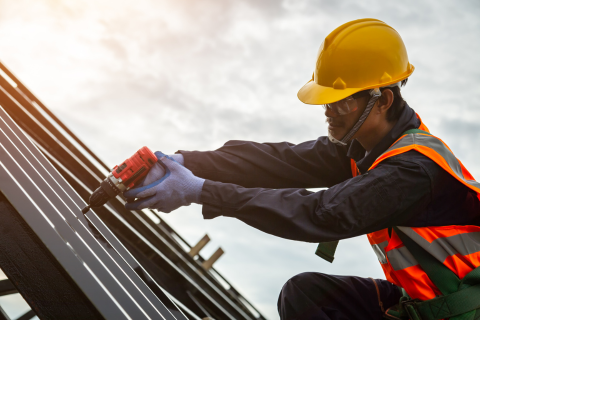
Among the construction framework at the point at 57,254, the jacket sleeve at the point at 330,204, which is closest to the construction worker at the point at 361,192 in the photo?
the jacket sleeve at the point at 330,204

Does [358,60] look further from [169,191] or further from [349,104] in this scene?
[169,191]

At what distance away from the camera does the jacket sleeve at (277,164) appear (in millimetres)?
2193

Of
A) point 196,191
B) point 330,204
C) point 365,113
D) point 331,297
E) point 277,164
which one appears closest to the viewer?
point 330,204

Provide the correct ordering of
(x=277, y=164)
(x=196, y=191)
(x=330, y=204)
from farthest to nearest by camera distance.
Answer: (x=277, y=164), (x=196, y=191), (x=330, y=204)

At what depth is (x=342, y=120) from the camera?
1.98m

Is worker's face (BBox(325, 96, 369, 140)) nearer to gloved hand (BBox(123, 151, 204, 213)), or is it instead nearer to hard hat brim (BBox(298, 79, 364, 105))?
hard hat brim (BBox(298, 79, 364, 105))

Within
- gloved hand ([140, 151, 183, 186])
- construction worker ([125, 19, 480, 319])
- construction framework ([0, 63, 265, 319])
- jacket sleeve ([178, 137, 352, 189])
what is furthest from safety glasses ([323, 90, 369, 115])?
construction framework ([0, 63, 265, 319])

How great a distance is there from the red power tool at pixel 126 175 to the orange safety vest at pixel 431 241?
35.3 inches

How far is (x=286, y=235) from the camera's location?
62.8 inches

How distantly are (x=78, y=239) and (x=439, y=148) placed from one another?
1362mm

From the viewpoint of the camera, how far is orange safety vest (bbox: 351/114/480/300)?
5.56ft

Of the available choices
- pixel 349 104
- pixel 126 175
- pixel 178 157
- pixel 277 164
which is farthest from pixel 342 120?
pixel 126 175

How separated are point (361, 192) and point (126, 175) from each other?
0.91m
